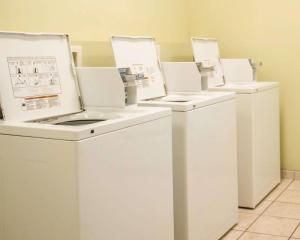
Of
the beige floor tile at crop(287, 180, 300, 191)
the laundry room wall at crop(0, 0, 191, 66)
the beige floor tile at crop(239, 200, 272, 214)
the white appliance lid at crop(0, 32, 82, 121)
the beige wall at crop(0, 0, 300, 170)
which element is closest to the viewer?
the white appliance lid at crop(0, 32, 82, 121)

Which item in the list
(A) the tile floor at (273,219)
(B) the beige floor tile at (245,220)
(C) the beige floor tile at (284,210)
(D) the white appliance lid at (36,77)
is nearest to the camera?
(D) the white appliance lid at (36,77)

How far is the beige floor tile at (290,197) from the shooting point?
3518 mm

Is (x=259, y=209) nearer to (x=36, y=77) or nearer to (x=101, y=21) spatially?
(x=101, y=21)

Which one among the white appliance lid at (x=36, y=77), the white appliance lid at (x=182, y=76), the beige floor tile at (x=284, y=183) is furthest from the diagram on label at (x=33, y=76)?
the beige floor tile at (x=284, y=183)

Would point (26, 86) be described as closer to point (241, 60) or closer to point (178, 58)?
point (178, 58)

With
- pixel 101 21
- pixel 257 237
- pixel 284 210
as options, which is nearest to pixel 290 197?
pixel 284 210

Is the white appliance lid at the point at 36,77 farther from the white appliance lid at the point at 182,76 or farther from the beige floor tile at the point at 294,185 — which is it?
the beige floor tile at the point at 294,185

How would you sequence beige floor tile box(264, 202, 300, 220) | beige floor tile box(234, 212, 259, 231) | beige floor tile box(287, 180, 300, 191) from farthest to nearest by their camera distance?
1. beige floor tile box(287, 180, 300, 191)
2. beige floor tile box(264, 202, 300, 220)
3. beige floor tile box(234, 212, 259, 231)

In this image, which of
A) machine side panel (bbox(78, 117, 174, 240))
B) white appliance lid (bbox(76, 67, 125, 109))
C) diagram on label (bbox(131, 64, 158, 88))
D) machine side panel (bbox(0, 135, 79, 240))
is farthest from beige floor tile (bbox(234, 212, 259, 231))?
machine side panel (bbox(0, 135, 79, 240))

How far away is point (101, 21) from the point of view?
297 centimetres

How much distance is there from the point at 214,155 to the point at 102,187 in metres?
1.13

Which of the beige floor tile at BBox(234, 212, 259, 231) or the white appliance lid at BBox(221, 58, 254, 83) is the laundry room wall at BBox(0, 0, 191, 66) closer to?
the white appliance lid at BBox(221, 58, 254, 83)

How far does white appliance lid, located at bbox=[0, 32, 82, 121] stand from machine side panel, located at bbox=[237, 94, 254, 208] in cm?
136

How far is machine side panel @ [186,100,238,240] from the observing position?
2.48 m
